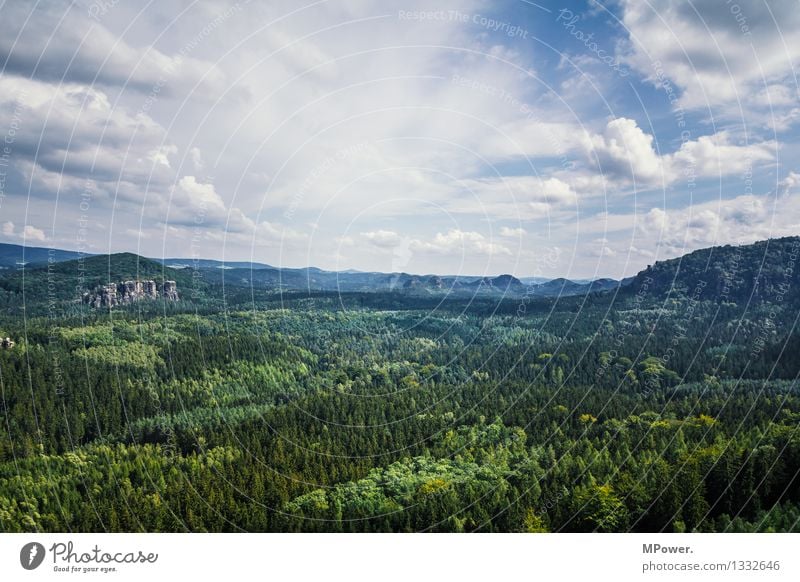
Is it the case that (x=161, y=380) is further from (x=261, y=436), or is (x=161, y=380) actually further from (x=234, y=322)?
(x=234, y=322)

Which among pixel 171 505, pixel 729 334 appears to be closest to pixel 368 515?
pixel 171 505
